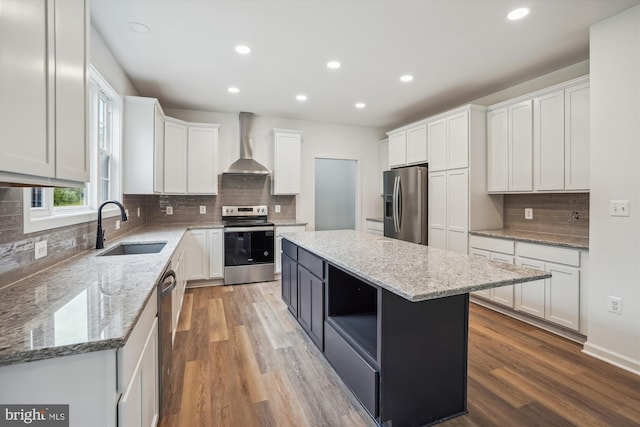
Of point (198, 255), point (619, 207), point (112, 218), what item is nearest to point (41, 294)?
point (112, 218)

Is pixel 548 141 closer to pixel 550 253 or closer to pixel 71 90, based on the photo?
pixel 550 253

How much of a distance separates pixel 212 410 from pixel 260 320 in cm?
137

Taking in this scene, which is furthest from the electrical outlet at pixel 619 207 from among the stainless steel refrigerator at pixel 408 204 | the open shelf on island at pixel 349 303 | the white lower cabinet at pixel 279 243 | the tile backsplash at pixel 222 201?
the tile backsplash at pixel 222 201

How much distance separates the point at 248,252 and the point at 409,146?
Result: 2875mm

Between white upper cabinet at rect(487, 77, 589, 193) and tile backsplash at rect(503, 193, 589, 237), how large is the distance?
0.32 m

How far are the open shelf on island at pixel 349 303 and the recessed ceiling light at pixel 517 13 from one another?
2.28 m

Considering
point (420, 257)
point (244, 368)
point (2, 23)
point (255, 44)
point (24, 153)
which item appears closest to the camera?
point (2, 23)

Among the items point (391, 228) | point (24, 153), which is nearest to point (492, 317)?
point (391, 228)

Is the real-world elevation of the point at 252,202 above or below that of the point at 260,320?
above

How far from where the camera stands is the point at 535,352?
2557 millimetres

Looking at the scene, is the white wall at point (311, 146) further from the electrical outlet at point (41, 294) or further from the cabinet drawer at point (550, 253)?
the electrical outlet at point (41, 294)

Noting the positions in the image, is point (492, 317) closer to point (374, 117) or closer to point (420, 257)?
point (420, 257)

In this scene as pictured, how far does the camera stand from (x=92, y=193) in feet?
8.59

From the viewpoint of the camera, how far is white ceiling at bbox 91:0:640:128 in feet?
7.41
